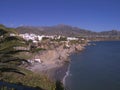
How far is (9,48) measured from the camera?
23.1 ft

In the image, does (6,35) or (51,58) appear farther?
(51,58)

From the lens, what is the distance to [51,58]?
54156 millimetres

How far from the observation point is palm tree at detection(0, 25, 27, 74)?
22.2 ft

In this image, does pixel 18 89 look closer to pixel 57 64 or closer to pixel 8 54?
pixel 8 54

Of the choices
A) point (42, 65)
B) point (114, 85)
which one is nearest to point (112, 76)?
point (114, 85)

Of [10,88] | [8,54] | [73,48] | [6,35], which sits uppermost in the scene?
[6,35]

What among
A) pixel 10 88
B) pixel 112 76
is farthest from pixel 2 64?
pixel 112 76

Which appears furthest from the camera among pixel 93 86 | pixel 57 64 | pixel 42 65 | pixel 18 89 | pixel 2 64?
pixel 57 64

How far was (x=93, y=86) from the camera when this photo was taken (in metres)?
31.7

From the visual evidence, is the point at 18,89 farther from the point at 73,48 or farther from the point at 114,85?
the point at 73,48

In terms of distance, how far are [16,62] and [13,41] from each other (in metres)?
0.70

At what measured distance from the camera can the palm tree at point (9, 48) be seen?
6.77 metres

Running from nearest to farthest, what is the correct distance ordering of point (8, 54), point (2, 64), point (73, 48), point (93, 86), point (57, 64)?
point (2, 64), point (8, 54), point (93, 86), point (57, 64), point (73, 48)

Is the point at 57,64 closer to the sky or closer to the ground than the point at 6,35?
closer to the ground
